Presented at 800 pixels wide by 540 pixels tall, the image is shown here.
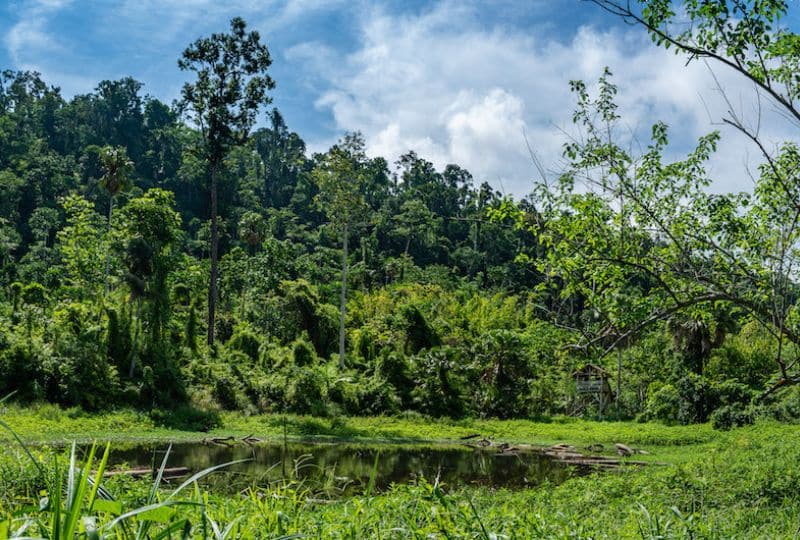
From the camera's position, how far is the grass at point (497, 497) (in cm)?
375

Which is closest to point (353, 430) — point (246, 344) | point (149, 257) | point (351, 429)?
point (351, 429)

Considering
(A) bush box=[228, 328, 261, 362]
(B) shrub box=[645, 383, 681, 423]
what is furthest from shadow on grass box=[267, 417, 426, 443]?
(B) shrub box=[645, 383, 681, 423]

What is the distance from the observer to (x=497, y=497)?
1094 cm

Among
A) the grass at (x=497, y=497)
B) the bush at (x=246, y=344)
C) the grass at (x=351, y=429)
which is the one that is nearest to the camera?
the grass at (x=497, y=497)

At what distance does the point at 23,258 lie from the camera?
44469 millimetres

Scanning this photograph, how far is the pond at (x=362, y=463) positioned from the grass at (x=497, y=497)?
146 centimetres

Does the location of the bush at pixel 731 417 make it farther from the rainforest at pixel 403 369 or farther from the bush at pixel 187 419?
the bush at pixel 187 419

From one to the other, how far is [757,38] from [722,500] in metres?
6.27

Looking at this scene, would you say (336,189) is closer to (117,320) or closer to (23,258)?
(117,320)

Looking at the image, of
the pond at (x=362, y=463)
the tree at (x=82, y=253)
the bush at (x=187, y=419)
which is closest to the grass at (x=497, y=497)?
the bush at (x=187, y=419)

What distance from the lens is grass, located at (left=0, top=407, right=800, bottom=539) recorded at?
375 cm

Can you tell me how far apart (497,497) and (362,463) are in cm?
592

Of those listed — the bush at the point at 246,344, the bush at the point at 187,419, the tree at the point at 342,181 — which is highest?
the tree at the point at 342,181

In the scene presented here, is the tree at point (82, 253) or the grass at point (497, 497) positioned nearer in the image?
the grass at point (497, 497)
